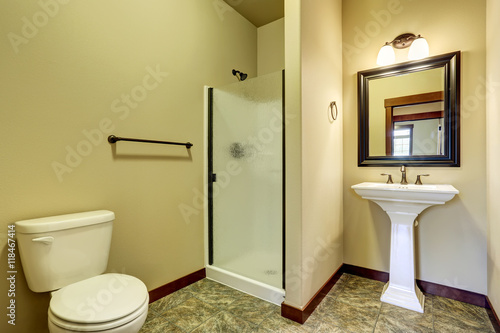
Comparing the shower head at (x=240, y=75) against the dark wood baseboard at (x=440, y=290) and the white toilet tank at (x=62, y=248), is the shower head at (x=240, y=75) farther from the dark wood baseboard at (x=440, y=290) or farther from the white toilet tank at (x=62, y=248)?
the dark wood baseboard at (x=440, y=290)

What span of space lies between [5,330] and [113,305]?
681 mm

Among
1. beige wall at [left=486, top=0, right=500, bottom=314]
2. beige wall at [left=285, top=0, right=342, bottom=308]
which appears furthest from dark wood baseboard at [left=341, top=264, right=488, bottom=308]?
beige wall at [left=285, top=0, right=342, bottom=308]

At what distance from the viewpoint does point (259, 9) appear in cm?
268

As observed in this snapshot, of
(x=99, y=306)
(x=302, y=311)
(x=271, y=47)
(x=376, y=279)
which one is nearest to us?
(x=99, y=306)

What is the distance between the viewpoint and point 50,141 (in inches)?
55.2

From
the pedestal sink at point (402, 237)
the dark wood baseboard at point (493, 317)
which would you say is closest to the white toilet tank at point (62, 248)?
the pedestal sink at point (402, 237)

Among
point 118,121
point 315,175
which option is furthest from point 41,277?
point 315,175

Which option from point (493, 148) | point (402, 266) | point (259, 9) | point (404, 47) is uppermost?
point (259, 9)

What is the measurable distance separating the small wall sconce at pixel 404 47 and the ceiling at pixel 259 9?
1183 millimetres

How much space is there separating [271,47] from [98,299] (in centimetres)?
292

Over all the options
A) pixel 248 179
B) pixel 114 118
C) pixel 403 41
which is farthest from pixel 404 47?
pixel 114 118

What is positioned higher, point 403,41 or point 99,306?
point 403,41

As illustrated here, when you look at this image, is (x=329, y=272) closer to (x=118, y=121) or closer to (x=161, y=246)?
(x=161, y=246)

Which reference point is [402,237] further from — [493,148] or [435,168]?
[493,148]
